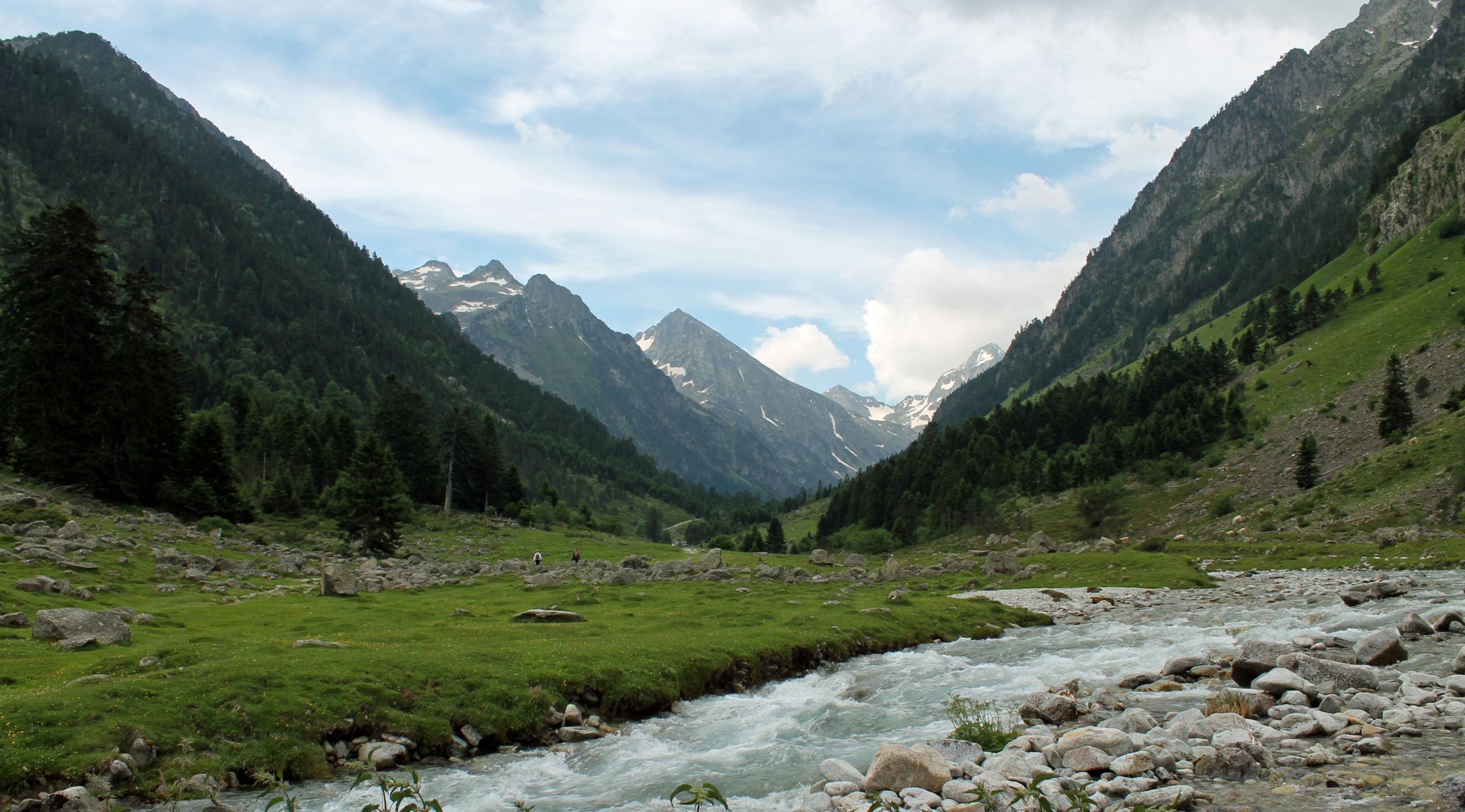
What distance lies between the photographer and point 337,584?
3988cm

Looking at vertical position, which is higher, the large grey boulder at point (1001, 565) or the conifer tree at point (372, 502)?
the conifer tree at point (372, 502)

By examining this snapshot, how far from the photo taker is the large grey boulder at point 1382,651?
19031 mm

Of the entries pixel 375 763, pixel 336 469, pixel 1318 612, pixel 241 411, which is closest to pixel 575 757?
pixel 375 763

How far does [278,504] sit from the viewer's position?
79.6 metres

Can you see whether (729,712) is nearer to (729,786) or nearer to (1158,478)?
(729,786)

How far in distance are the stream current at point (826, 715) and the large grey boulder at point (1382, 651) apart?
4.49 m

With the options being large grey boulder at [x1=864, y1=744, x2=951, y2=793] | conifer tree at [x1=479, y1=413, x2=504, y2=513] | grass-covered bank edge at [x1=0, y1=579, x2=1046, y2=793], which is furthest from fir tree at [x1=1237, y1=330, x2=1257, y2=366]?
large grey boulder at [x1=864, y1=744, x2=951, y2=793]

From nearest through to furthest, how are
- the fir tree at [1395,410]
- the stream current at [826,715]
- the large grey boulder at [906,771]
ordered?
the large grey boulder at [906,771], the stream current at [826,715], the fir tree at [1395,410]

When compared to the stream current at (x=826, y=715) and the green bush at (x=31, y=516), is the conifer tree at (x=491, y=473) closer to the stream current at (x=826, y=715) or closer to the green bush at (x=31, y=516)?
the green bush at (x=31, y=516)

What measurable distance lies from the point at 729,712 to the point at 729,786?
6.99 meters

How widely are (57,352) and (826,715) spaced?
201ft

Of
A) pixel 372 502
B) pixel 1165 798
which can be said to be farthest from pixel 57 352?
pixel 1165 798

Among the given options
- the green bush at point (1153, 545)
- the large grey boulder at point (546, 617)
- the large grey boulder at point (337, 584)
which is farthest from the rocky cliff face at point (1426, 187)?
the large grey boulder at point (337, 584)

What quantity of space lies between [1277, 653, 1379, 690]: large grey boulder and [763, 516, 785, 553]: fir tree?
5282 inches
